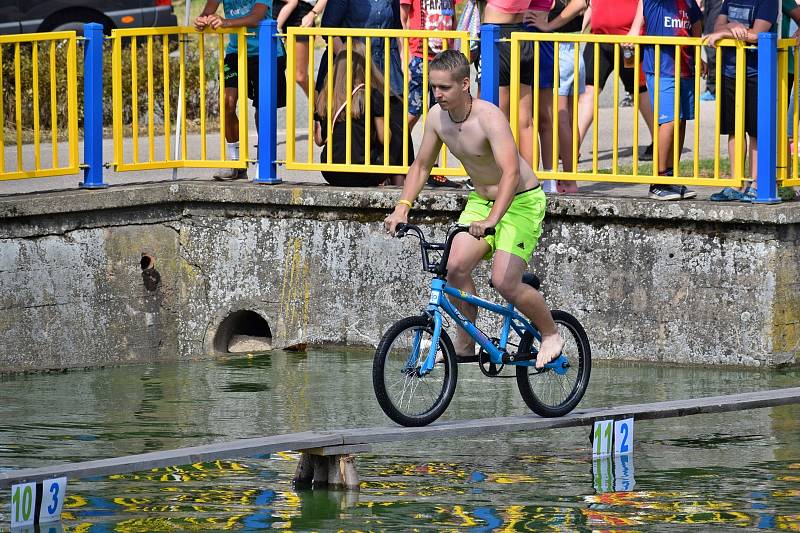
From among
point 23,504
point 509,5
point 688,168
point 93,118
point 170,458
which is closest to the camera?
point 23,504

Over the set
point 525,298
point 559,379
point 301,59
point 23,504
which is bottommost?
point 23,504

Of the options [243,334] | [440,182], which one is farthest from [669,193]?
[243,334]

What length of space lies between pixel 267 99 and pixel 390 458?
12.8 ft

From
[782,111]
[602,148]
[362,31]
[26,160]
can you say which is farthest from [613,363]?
[26,160]

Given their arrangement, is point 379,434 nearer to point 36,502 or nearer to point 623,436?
point 623,436

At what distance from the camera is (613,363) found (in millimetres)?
10555

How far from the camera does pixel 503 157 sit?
7926 mm

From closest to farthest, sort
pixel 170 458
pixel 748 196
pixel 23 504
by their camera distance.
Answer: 1. pixel 23 504
2. pixel 170 458
3. pixel 748 196

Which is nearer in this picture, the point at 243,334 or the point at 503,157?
the point at 503,157

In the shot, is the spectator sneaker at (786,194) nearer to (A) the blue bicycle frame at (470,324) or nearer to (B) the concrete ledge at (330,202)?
(B) the concrete ledge at (330,202)

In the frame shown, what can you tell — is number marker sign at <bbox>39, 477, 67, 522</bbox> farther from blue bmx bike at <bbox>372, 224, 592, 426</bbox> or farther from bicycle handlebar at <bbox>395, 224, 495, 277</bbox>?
bicycle handlebar at <bbox>395, 224, 495, 277</bbox>

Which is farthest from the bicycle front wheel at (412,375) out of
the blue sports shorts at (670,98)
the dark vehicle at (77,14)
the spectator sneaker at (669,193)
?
the dark vehicle at (77,14)

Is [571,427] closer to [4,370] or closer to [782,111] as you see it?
[782,111]

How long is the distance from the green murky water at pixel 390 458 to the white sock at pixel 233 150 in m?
1.61
